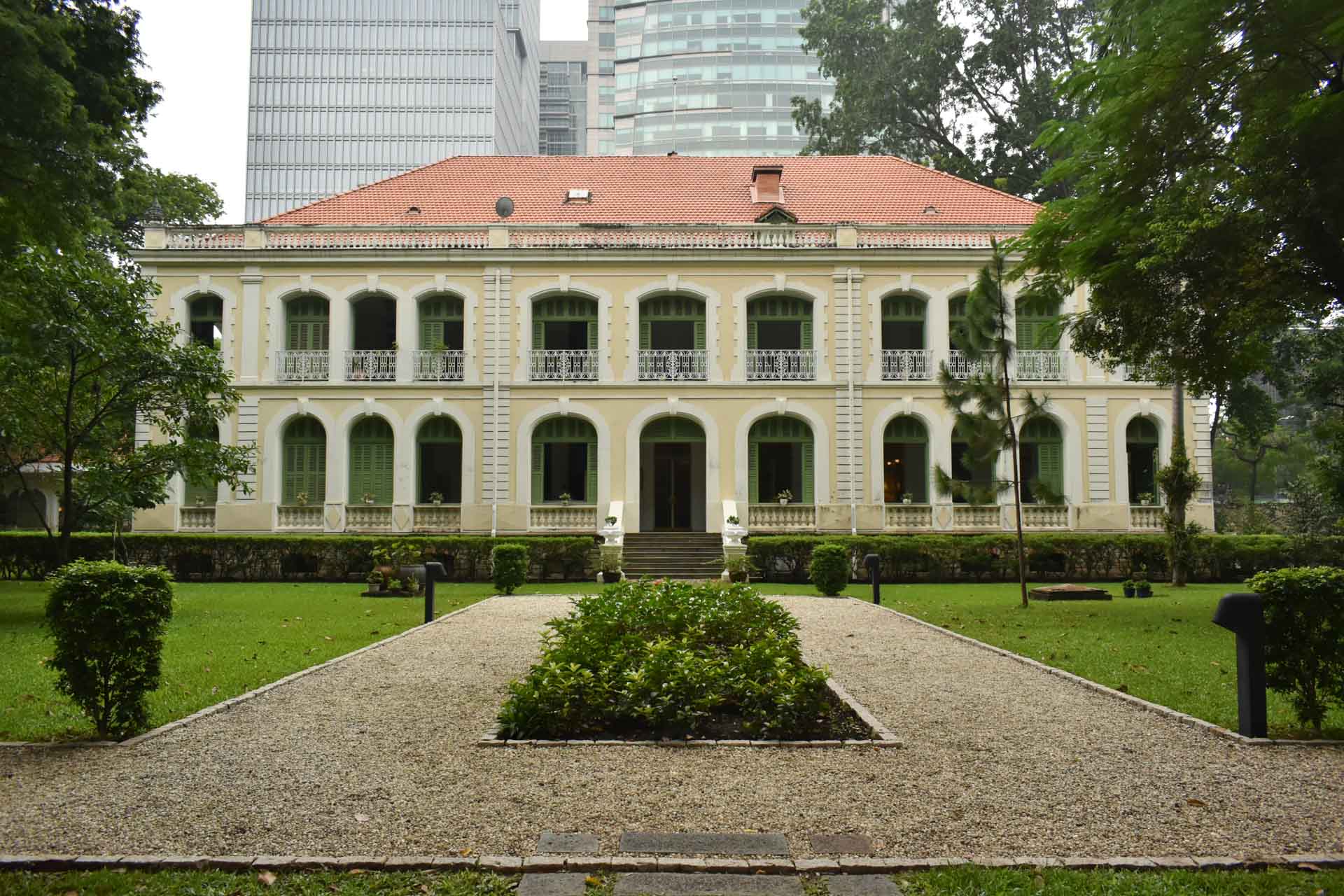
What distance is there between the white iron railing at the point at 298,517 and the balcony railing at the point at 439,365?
176 inches

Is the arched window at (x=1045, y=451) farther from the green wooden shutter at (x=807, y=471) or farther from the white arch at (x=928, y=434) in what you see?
the green wooden shutter at (x=807, y=471)

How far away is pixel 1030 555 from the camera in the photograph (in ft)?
75.4

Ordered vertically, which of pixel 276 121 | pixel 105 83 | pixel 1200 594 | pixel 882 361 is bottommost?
pixel 1200 594

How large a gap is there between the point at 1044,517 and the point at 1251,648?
19757 millimetres

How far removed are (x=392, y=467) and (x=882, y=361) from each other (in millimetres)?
13678

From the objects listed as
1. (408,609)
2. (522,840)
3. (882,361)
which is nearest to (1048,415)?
(882,361)

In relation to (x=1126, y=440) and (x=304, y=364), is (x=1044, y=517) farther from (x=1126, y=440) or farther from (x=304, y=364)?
(x=304, y=364)

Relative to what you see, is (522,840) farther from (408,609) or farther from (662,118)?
(662,118)

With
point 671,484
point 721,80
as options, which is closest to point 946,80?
point 671,484

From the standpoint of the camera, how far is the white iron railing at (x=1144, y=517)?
84.9 ft

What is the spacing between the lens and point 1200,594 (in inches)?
738

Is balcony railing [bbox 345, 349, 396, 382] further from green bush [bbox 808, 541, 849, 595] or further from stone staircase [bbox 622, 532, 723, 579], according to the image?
green bush [bbox 808, 541, 849, 595]

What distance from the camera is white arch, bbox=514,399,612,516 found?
25.9m

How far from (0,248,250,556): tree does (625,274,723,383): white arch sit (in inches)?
462
